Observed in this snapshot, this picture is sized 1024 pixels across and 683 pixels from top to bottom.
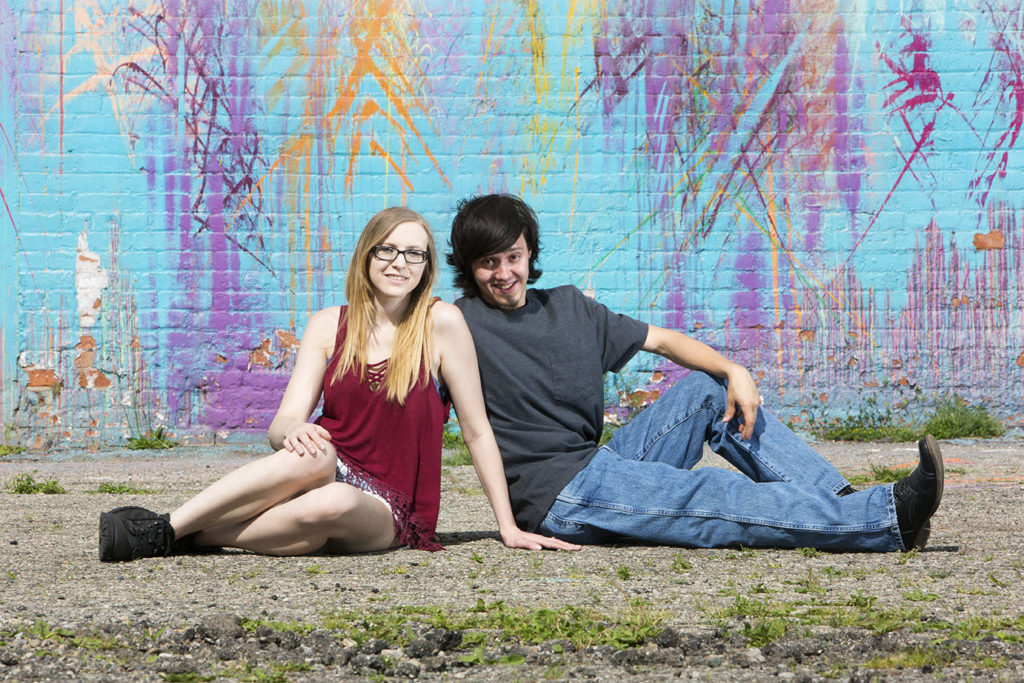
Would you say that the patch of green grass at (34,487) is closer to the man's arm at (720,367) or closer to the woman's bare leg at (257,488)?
the woman's bare leg at (257,488)

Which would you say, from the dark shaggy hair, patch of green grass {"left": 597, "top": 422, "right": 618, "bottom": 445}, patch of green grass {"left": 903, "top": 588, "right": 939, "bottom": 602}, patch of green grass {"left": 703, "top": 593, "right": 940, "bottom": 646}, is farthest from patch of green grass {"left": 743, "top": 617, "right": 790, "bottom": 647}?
patch of green grass {"left": 597, "top": 422, "right": 618, "bottom": 445}

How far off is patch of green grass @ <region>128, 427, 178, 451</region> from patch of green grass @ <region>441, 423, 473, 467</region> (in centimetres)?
186

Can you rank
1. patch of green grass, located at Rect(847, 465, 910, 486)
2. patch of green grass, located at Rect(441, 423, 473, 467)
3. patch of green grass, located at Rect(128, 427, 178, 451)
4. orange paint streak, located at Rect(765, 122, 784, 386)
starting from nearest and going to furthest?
patch of green grass, located at Rect(847, 465, 910, 486) → patch of green grass, located at Rect(441, 423, 473, 467) → patch of green grass, located at Rect(128, 427, 178, 451) → orange paint streak, located at Rect(765, 122, 784, 386)

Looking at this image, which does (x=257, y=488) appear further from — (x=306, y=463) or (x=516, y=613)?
(x=516, y=613)

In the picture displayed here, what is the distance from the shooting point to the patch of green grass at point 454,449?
6.82 meters

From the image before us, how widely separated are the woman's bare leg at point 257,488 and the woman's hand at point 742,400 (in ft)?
4.27

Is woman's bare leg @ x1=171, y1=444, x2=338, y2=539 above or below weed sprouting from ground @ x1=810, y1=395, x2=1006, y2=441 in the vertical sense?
above

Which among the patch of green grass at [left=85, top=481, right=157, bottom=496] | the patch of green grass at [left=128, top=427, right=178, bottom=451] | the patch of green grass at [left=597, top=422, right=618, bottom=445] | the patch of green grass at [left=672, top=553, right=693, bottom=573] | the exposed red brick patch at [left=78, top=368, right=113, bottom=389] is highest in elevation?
the exposed red brick patch at [left=78, top=368, right=113, bottom=389]

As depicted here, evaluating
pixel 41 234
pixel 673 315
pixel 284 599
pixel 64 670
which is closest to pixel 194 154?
pixel 41 234

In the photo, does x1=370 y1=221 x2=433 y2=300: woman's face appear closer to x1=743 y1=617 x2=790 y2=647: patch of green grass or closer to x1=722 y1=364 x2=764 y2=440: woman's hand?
x1=722 y1=364 x2=764 y2=440: woman's hand

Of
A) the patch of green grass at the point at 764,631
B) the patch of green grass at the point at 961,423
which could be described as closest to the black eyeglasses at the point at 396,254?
the patch of green grass at the point at 764,631

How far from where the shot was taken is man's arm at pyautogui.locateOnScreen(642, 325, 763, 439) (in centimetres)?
371

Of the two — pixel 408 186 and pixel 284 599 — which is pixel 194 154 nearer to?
pixel 408 186

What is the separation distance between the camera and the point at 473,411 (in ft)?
12.3
